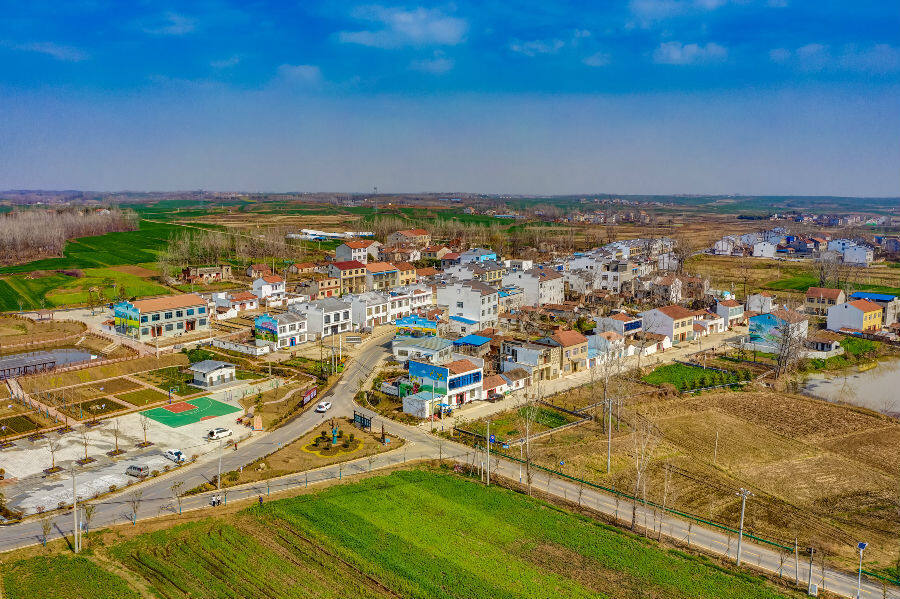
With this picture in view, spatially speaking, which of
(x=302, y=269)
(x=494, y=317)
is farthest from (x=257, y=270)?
(x=494, y=317)

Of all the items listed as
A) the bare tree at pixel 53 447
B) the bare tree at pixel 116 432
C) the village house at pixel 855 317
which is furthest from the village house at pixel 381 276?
the village house at pixel 855 317

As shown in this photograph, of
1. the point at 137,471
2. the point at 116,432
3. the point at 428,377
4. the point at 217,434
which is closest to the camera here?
the point at 137,471

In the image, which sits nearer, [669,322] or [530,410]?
[530,410]

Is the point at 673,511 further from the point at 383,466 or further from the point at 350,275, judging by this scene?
the point at 350,275

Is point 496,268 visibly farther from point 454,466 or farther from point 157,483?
point 157,483

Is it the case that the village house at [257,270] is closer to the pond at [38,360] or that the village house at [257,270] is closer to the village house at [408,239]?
the pond at [38,360]

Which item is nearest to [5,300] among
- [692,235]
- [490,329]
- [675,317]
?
[490,329]
